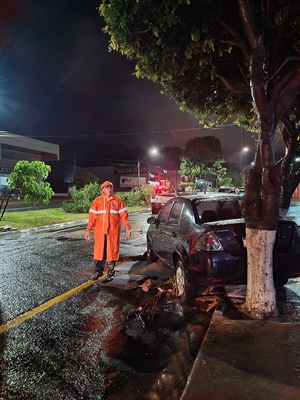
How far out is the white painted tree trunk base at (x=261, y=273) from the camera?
156 inches

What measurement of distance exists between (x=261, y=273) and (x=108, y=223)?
9.98ft

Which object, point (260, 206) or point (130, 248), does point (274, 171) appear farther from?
point (130, 248)

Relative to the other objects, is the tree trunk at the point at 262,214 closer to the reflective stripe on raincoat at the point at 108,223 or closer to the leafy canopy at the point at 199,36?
the leafy canopy at the point at 199,36

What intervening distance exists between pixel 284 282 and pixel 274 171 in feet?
7.67

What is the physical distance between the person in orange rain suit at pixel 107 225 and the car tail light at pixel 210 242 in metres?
2.08

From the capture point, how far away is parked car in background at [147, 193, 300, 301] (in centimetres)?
435

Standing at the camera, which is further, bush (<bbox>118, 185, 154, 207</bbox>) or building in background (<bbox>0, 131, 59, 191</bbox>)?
building in background (<bbox>0, 131, 59, 191</bbox>)

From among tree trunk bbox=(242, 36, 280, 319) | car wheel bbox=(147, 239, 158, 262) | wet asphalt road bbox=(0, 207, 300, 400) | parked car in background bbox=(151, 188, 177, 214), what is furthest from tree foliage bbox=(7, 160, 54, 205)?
tree trunk bbox=(242, 36, 280, 319)

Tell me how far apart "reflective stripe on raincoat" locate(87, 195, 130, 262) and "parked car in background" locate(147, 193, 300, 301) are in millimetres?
1191

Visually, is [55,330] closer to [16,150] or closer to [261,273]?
[261,273]

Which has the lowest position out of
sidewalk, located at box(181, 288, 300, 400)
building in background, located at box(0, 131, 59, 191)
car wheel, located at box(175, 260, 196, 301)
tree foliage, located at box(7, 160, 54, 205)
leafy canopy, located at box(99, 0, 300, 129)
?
sidewalk, located at box(181, 288, 300, 400)

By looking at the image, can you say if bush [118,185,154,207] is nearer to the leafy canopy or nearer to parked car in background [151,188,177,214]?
parked car in background [151,188,177,214]

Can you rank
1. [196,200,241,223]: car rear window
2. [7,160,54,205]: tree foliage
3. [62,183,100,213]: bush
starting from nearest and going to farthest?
[196,200,241,223]: car rear window < [7,160,54,205]: tree foliage < [62,183,100,213]: bush

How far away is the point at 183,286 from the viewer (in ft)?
16.0
